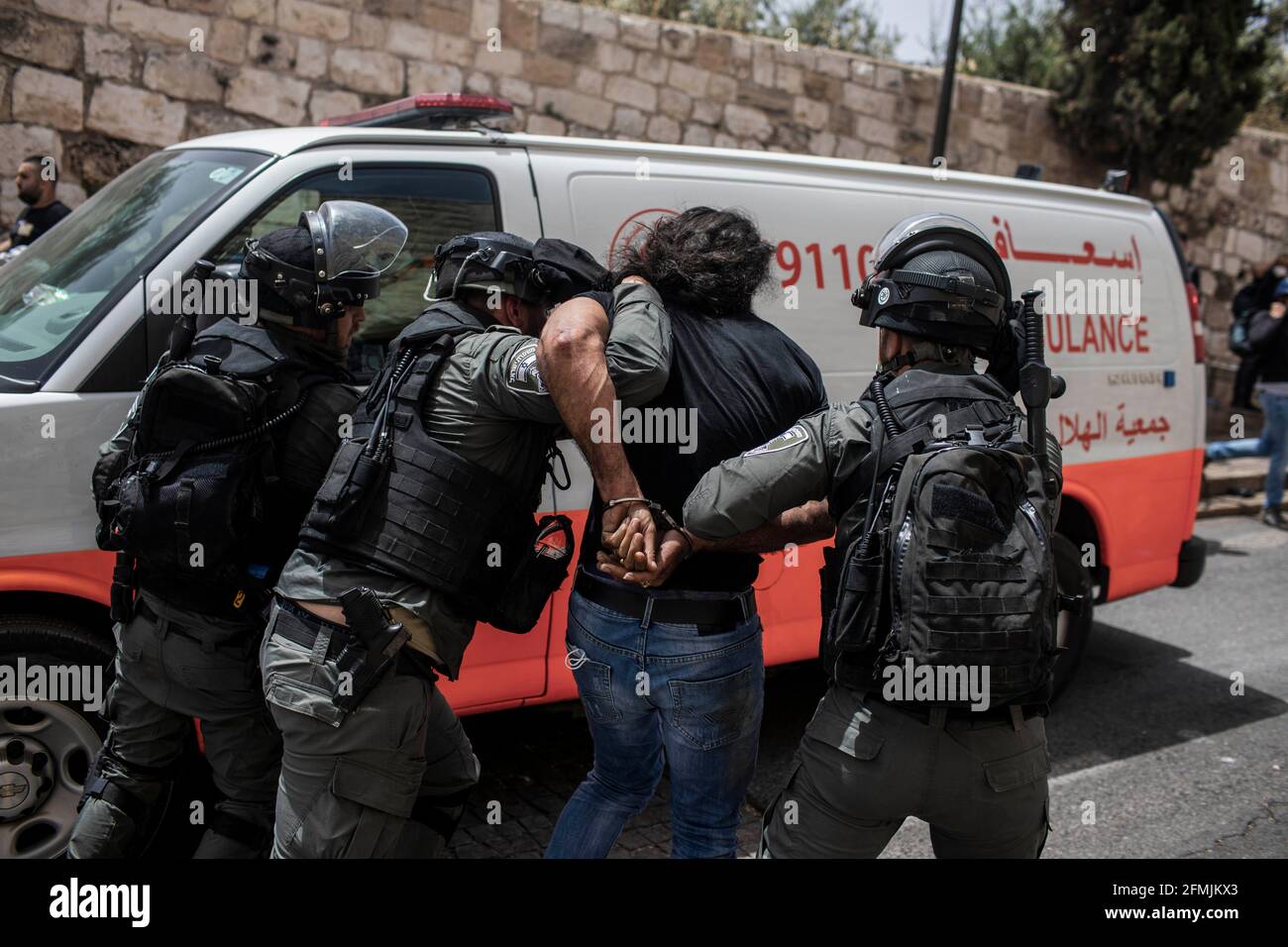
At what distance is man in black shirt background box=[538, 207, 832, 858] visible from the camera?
2584 mm

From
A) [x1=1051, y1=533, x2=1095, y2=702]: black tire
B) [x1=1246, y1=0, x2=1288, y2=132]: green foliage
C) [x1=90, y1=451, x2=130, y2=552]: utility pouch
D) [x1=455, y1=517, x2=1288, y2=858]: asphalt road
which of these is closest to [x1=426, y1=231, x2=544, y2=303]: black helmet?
[x1=90, y1=451, x2=130, y2=552]: utility pouch

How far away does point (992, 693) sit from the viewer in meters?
2.12

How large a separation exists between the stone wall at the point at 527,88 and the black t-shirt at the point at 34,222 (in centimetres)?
85

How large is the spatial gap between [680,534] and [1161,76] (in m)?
10.4

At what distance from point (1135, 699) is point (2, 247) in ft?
22.4

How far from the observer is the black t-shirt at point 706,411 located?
2.59 meters

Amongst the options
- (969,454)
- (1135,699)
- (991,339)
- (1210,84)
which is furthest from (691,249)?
(1210,84)

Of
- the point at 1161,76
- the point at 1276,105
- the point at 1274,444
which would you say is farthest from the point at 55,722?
the point at 1276,105

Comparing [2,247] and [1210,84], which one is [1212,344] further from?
[2,247]

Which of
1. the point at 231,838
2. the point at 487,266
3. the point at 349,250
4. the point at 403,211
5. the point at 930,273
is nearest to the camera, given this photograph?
the point at 930,273

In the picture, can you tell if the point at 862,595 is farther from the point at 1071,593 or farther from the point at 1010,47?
the point at 1010,47

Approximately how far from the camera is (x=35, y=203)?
22.9ft
